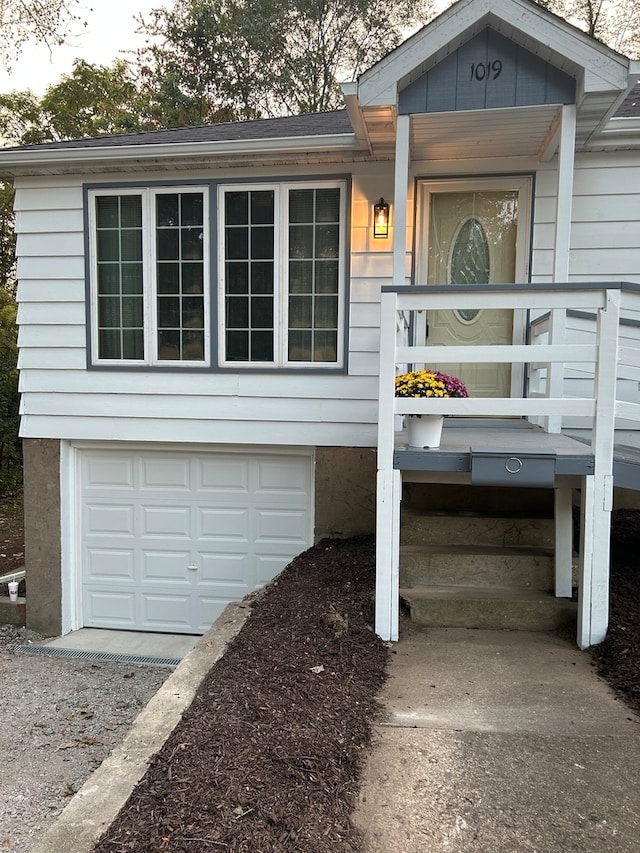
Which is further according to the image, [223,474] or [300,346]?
[223,474]

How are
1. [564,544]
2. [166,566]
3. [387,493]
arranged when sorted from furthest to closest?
[166,566] → [564,544] → [387,493]

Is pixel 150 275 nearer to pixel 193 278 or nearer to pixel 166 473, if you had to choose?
pixel 193 278

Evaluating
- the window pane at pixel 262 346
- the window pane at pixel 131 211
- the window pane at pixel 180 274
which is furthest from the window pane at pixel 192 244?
the window pane at pixel 262 346

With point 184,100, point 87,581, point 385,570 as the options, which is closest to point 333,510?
point 385,570

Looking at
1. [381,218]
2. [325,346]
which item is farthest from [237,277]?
[381,218]

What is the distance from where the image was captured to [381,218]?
5.35 meters

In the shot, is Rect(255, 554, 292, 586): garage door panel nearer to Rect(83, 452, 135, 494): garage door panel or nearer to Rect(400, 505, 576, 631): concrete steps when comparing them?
Rect(83, 452, 135, 494): garage door panel

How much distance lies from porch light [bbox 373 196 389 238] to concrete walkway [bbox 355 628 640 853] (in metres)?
3.52

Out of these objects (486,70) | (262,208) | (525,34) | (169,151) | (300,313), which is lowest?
(300,313)

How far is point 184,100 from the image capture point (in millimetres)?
15461

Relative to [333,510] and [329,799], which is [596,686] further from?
[333,510]

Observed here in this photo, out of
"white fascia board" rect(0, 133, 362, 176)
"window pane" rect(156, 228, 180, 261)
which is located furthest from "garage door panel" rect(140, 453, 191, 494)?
"white fascia board" rect(0, 133, 362, 176)

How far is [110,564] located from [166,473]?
1.18m

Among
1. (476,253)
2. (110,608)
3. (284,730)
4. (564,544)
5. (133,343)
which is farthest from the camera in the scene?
(110,608)
